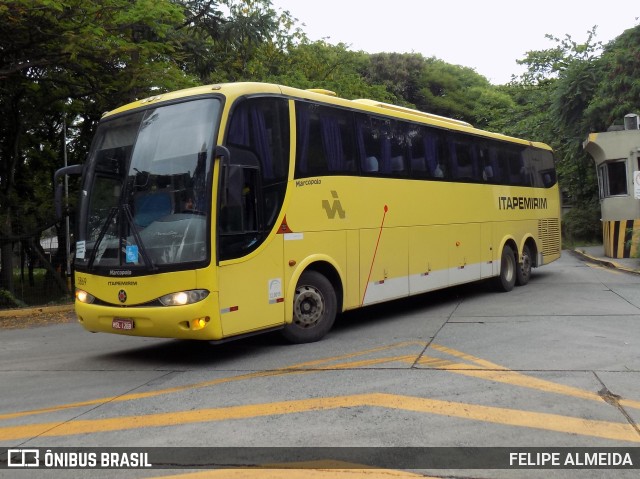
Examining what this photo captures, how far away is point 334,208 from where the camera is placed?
895 cm

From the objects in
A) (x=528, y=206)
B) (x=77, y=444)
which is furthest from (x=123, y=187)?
(x=528, y=206)

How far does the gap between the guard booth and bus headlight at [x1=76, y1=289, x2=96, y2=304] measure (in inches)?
738

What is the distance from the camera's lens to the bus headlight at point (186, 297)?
6980mm

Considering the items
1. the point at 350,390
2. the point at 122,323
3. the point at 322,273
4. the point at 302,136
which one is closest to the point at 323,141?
the point at 302,136

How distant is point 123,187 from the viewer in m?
7.51

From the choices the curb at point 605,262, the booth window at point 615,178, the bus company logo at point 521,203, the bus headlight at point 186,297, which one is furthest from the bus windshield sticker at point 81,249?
the booth window at point 615,178

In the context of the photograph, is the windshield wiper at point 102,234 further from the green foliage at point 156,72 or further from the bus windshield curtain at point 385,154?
the green foliage at point 156,72

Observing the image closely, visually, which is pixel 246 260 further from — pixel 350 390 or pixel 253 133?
pixel 350 390

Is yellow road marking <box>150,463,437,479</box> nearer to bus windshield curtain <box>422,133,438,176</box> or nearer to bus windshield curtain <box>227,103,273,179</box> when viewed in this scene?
bus windshield curtain <box>227,103,273,179</box>

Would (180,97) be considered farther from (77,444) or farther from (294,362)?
(77,444)

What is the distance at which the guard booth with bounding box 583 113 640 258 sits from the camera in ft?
71.1

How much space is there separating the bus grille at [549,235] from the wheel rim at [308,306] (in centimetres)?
921

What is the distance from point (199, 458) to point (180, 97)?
4746mm

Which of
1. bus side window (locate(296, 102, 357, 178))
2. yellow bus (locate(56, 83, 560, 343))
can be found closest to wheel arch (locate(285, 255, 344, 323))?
yellow bus (locate(56, 83, 560, 343))
